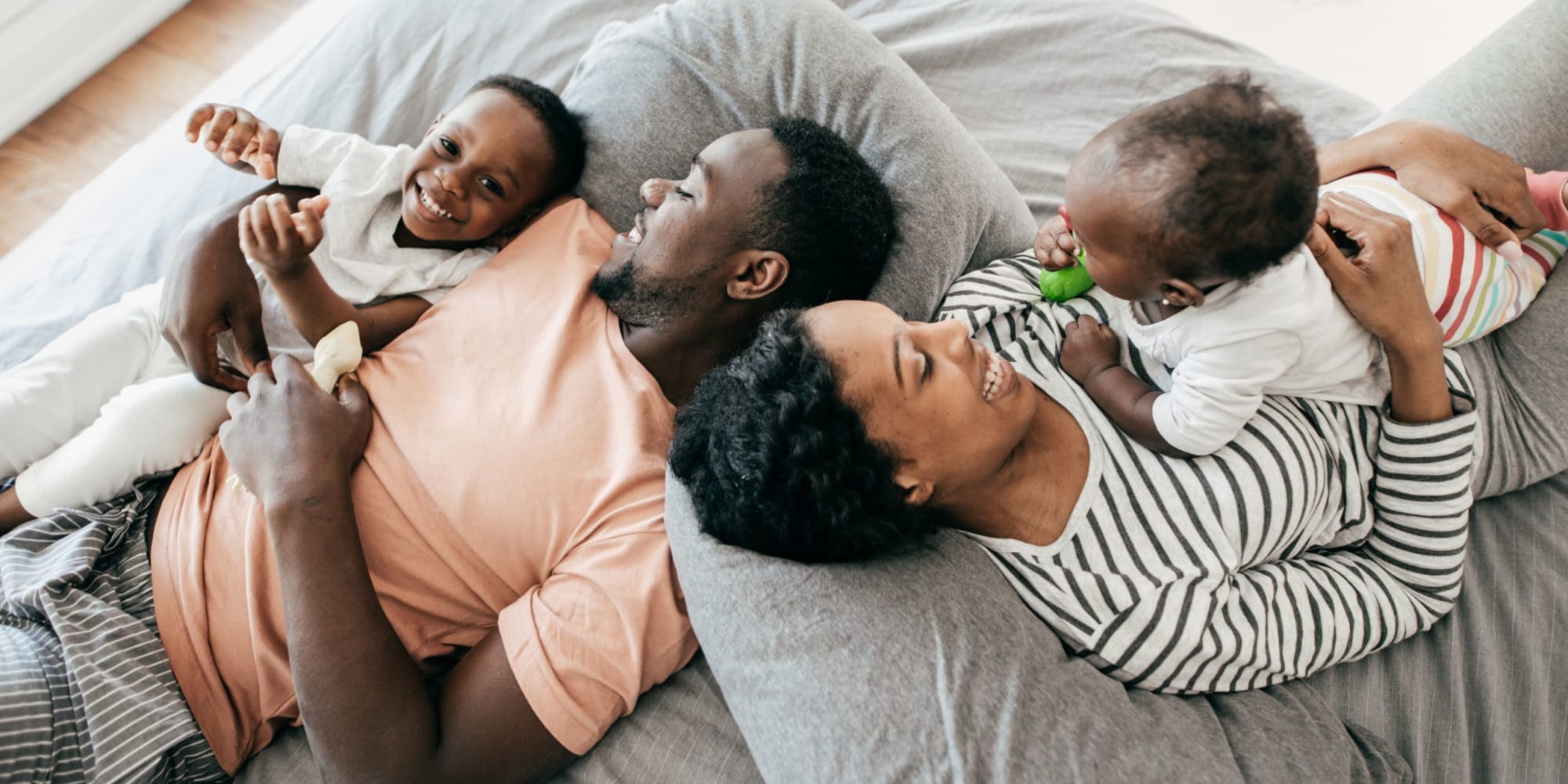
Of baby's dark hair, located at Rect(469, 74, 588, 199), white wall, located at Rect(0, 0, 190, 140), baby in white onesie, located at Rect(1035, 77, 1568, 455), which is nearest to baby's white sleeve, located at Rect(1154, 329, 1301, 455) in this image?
baby in white onesie, located at Rect(1035, 77, 1568, 455)

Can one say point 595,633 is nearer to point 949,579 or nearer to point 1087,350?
point 949,579

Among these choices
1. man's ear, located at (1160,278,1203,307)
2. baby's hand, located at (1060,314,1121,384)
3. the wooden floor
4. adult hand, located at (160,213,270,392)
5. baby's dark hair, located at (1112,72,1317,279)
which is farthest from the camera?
the wooden floor

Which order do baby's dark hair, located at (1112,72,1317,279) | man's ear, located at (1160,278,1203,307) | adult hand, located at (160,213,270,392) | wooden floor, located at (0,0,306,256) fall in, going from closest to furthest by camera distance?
baby's dark hair, located at (1112,72,1317,279), man's ear, located at (1160,278,1203,307), adult hand, located at (160,213,270,392), wooden floor, located at (0,0,306,256)

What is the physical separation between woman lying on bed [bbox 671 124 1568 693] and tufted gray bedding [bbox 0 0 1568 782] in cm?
7

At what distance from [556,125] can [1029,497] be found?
1058mm

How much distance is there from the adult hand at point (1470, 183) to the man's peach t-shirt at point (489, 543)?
4.05 ft

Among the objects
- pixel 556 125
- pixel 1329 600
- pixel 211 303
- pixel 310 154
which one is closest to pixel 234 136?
pixel 310 154

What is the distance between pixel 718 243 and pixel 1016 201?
0.61 metres

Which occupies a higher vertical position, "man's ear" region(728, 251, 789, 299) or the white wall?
"man's ear" region(728, 251, 789, 299)

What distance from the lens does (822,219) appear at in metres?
1.40

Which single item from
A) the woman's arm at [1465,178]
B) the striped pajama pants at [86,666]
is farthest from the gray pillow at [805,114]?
the striped pajama pants at [86,666]

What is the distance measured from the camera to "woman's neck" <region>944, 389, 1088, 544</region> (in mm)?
1210

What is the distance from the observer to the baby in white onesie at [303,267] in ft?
4.45

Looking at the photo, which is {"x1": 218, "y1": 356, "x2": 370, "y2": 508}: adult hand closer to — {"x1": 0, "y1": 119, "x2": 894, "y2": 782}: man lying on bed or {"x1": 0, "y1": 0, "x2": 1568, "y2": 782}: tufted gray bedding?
{"x1": 0, "y1": 119, "x2": 894, "y2": 782}: man lying on bed
